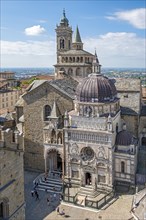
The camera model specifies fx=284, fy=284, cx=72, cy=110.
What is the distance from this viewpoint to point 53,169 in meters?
37.9

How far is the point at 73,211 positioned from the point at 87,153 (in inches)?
280

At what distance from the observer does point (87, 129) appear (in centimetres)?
3278

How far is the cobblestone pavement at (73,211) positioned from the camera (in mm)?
28312

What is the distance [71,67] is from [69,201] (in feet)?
84.4

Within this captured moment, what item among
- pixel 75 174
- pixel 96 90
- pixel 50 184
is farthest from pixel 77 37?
pixel 50 184

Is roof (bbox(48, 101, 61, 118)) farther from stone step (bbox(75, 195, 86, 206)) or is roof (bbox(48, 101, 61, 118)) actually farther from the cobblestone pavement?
stone step (bbox(75, 195, 86, 206))

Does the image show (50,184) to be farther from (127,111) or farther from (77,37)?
(77,37)

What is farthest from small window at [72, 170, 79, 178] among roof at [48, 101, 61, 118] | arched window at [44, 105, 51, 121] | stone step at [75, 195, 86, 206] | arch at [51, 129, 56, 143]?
arched window at [44, 105, 51, 121]

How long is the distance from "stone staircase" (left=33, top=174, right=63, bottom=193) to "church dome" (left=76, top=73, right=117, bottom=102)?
10.6m

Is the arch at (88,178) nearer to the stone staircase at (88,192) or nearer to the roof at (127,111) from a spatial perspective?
the stone staircase at (88,192)

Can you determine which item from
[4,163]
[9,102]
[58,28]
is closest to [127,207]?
[4,163]

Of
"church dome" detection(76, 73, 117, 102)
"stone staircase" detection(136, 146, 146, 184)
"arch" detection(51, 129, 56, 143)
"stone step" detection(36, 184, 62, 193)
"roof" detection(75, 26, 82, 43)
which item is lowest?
"stone step" detection(36, 184, 62, 193)

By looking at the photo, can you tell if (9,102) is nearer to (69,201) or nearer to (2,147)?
(69,201)

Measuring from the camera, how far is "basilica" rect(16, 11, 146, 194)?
1283 inches
